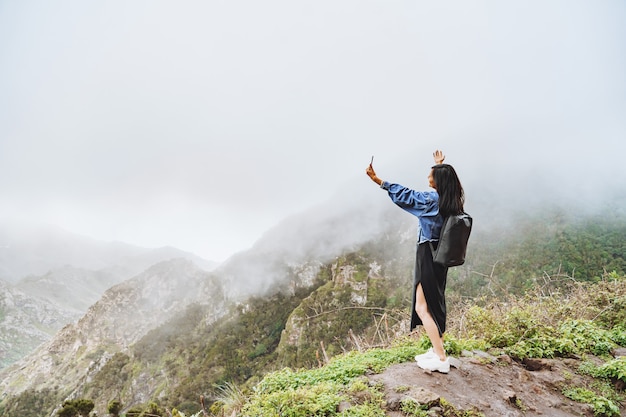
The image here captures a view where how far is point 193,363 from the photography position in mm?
116375

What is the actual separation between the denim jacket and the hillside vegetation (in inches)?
68.8

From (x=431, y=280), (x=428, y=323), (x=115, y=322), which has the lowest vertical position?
(x=115, y=322)

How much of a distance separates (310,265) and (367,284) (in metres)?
35.4

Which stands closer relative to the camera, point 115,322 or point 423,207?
point 423,207

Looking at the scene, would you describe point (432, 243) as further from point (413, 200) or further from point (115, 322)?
point (115, 322)

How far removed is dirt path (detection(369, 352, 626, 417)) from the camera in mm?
3355

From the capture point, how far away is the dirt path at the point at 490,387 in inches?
132

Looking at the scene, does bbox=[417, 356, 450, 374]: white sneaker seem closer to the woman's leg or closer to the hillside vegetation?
the woman's leg

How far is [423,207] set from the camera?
4035 millimetres

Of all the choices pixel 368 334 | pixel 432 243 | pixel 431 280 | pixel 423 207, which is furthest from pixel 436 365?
pixel 368 334

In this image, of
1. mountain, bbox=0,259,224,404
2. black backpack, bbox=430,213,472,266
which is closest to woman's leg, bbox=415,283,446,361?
black backpack, bbox=430,213,472,266

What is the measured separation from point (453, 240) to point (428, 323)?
1066 mm

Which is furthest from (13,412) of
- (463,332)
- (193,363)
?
(463,332)

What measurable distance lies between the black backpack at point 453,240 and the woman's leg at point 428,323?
1.76ft
